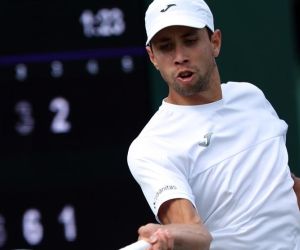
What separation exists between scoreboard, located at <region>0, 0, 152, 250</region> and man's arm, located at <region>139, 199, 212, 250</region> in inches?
66.7

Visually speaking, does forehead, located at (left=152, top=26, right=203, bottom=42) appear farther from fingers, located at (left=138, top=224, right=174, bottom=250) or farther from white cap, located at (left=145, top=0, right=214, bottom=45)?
fingers, located at (left=138, top=224, right=174, bottom=250)

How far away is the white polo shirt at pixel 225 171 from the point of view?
343 centimetres

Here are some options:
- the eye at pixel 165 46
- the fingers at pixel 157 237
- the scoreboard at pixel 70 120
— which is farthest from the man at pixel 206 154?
the scoreboard at pixel 70 120

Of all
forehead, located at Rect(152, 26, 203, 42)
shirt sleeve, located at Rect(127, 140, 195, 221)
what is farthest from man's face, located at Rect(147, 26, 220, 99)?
shirt sleeve, located at Rect(127, 140, 195, 221)

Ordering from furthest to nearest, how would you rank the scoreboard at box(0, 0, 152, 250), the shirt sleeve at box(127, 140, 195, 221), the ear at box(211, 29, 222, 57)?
the scoreboard at box(0, 0, 152, 250) < the ear at box(211, 29, 222, 57) < the shirt sleeve at box(127, 140, 195, 221)

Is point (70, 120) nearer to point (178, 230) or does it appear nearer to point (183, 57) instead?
point (183, 57)

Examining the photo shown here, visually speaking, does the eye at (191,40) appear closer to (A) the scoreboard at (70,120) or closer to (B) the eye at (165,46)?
→ (B) the eye at (165,46)

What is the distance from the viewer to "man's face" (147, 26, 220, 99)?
11.2ft

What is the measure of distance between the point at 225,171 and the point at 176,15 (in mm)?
386

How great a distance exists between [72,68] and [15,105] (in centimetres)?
23

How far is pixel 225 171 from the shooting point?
3477mm

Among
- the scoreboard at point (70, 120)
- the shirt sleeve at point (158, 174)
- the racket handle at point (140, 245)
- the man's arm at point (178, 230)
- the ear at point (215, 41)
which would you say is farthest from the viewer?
the scoreboard at point (70, 120)

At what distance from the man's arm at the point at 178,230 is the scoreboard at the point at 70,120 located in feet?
5.56

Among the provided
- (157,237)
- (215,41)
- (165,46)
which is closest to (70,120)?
(215,41)
